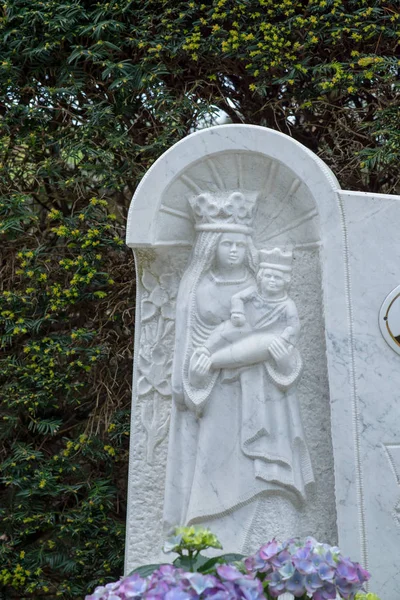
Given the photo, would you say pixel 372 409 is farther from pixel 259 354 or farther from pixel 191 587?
pixel 191 587

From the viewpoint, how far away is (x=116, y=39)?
4570mm

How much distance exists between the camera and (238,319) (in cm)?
327

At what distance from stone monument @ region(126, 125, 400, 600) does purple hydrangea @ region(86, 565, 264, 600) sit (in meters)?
1.47

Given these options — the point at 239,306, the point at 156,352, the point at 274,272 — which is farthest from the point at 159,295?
the point at 274,272

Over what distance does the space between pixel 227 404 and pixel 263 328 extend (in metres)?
0.31

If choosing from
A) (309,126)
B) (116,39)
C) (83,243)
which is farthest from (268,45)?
(83,243)

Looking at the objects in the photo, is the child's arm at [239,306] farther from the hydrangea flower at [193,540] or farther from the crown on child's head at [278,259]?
the hydrangea flower at [193,540]

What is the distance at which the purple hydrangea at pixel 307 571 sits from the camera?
176 centimetres

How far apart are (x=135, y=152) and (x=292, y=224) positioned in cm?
137

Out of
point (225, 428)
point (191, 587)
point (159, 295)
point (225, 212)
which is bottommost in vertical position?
point (191, 587)

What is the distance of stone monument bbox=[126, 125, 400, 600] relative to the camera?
3164mm

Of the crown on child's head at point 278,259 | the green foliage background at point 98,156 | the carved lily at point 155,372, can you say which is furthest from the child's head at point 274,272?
the green foliage background at point 98,156

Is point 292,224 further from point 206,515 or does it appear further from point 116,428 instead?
point 116,428

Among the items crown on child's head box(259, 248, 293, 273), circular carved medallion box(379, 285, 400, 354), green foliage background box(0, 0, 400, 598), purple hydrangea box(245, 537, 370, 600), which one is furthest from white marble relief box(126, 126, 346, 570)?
purple hydrangea box(245, 537, 370, 600)
